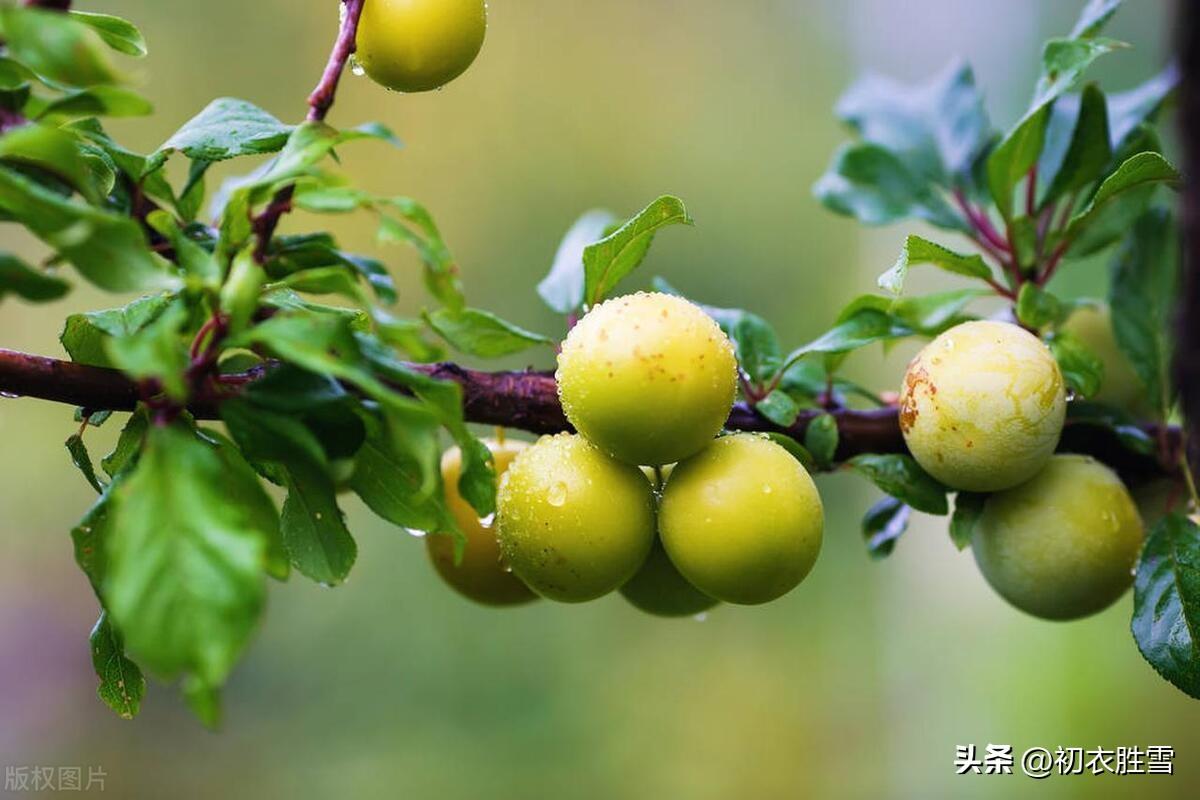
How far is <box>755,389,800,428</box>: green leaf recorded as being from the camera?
562mm

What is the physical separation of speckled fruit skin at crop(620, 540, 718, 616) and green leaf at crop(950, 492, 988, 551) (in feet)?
0.45

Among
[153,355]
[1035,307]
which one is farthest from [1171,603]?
[153,355]

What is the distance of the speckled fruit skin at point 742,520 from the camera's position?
494 millimetres

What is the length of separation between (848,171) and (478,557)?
0.41 meters

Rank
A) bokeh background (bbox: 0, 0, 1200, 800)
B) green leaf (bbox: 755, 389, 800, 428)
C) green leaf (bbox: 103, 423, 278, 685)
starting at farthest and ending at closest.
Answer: bokeh background (bbox: 0, 0, 1200, 800), green leaf (bbox: 755, 389, 800, 428), green leaf (bbox: 103, 423, 278, 685)

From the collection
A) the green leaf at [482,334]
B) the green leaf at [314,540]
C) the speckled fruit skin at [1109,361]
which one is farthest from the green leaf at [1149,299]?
the green leaf at [314,540]

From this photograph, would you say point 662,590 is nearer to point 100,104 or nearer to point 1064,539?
point 1064,539

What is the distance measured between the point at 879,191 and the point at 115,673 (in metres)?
0.58

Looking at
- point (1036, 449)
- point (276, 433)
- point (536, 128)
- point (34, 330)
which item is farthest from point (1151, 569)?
point (536, 128)

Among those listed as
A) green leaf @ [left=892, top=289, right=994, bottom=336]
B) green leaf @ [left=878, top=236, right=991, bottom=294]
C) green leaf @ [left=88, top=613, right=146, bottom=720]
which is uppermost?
green leaf @ [left=878, top=236, right=991, bottom=294]

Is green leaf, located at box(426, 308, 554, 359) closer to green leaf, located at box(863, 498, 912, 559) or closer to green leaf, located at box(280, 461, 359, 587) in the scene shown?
green leaf, located at box(280, 461, 359, 587)

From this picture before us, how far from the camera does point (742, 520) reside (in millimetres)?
492

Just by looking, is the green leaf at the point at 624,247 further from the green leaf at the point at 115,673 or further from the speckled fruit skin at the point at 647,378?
the green leaf at the point at 115,673

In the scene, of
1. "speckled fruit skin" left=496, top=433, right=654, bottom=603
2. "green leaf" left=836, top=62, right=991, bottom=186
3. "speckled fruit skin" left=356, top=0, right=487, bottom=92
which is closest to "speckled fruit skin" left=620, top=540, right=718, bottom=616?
"speckled fruit skin" left=496, top=433, right=654, bottom=603
